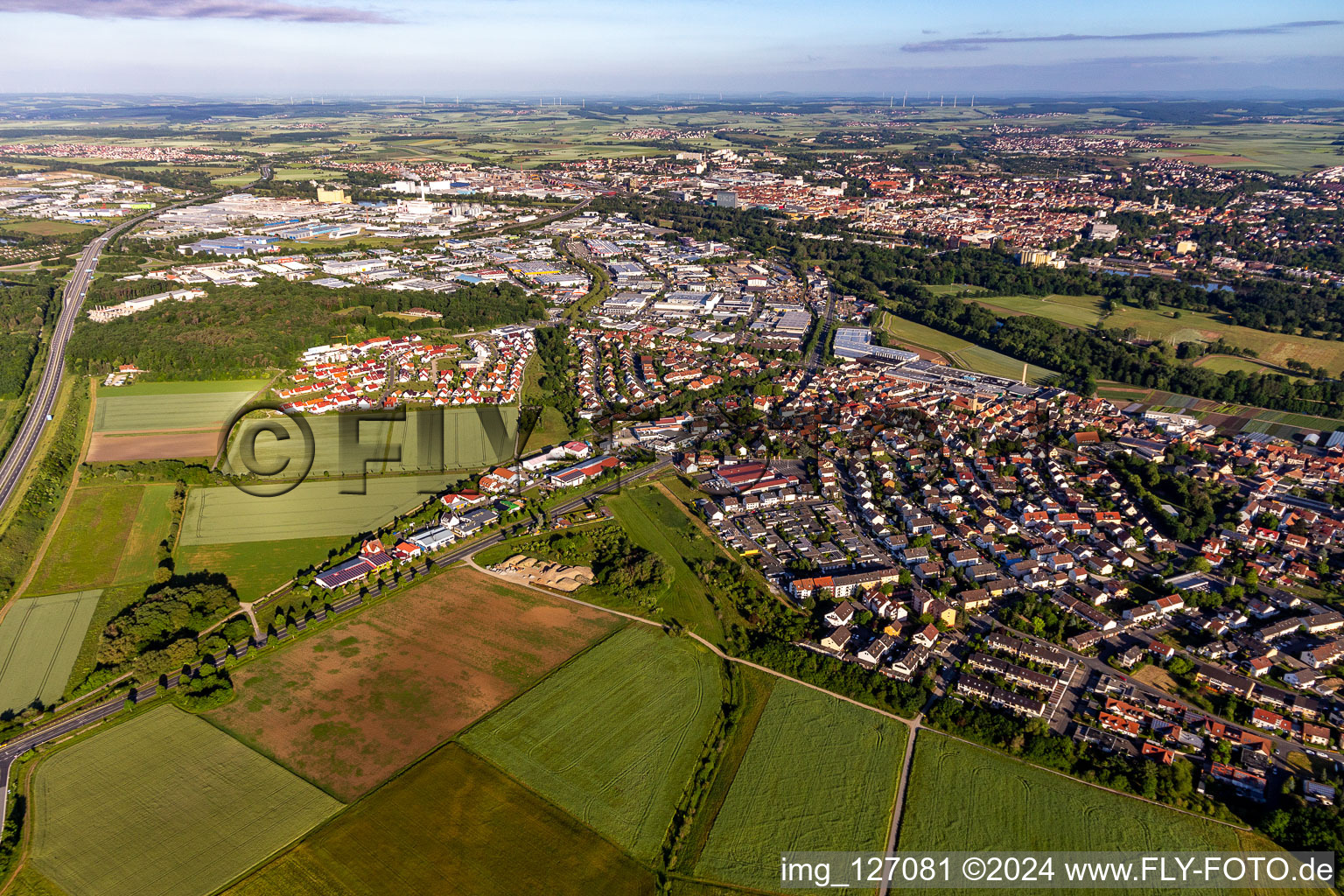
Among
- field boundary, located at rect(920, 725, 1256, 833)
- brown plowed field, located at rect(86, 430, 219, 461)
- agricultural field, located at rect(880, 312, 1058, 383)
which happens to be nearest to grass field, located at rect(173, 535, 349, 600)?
brown plowed field, located at rect(86, 430, 219, 461)

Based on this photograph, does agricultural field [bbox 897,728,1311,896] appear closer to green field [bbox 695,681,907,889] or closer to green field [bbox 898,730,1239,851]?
green field [bbox 898,730,1239,851]

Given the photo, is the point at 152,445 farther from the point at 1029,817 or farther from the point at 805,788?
the point at 1029,817

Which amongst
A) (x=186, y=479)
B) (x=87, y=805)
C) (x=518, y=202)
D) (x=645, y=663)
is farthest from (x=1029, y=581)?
(x=518, y=202)

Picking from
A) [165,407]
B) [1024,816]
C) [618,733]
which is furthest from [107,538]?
[1024,816]

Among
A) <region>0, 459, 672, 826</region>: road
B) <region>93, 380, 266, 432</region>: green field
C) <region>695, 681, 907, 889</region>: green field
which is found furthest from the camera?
<region>93, 380, 266, 432</region>: green field

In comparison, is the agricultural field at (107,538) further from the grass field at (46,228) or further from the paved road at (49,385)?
the grass field at (46,228)

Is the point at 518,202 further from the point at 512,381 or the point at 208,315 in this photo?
the point at 512,381
